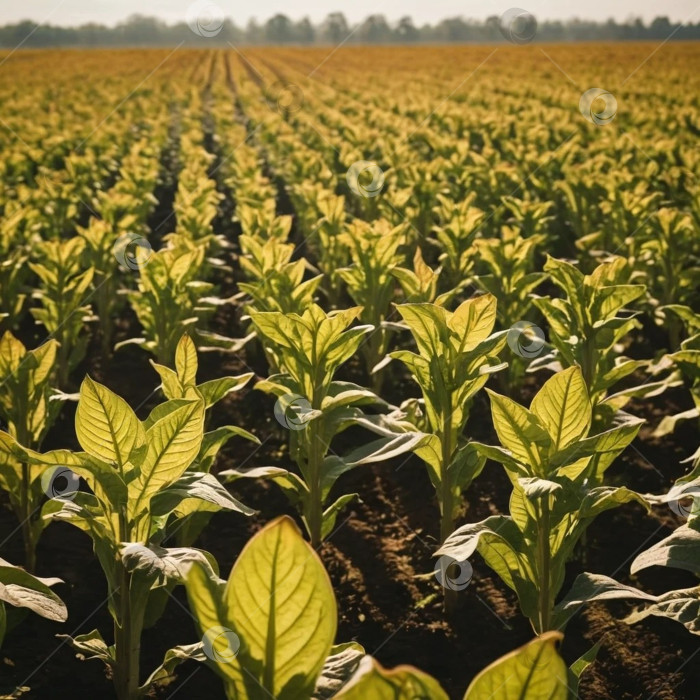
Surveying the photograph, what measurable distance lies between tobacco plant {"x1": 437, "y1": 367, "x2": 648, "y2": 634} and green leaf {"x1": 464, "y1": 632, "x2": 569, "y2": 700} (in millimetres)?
→ 805

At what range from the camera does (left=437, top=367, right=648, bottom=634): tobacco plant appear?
2.15 meters

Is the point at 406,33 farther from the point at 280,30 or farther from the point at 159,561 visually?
the point at 159,561

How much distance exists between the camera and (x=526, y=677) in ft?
3.86

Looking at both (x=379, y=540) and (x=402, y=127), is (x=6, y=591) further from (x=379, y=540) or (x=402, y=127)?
(x=402, y=127)

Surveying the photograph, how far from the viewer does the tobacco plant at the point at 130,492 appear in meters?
1.99

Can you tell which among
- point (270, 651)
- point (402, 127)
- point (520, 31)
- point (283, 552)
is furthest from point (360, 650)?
point (402, 127)

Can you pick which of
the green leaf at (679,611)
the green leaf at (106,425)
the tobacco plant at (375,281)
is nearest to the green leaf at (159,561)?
the green leaf at (106,425)

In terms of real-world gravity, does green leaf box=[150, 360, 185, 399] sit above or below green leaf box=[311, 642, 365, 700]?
above

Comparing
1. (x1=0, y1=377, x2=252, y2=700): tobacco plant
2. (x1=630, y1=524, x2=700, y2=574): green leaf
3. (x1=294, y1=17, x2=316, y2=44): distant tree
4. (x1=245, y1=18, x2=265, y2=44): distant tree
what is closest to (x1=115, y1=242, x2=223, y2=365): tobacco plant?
(x1=0, y1=377, x2=252, y2=700): tobacco plant

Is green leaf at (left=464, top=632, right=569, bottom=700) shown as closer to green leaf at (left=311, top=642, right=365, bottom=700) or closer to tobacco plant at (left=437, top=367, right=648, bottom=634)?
green leaf at (left=311, top=642, right=365, bottom=700)

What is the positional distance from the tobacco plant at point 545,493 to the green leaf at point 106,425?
84 cm

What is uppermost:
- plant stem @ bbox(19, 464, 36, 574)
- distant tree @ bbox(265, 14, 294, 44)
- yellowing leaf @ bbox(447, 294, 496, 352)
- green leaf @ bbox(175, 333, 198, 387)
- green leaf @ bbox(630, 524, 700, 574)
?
distant tree @ bbox(265, 14, 294, 44)

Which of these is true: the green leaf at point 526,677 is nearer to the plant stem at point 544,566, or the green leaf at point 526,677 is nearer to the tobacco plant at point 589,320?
the plant stem at point 544,566

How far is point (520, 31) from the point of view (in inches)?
293
